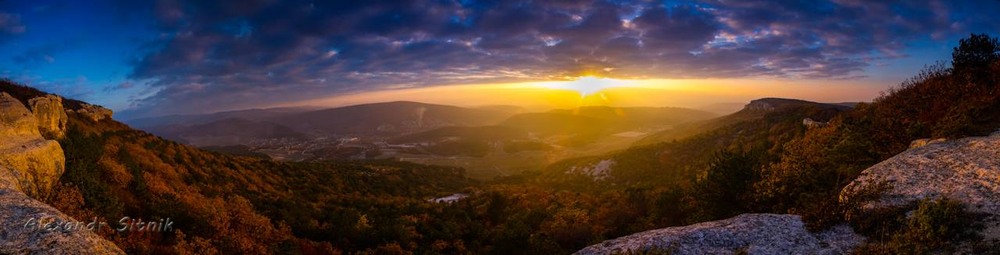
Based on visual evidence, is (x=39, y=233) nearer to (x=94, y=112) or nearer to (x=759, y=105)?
(x=94, y=112)

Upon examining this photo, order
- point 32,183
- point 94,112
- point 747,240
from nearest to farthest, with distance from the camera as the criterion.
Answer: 1. point 32,183
2. point 747,240
3. point 94,112

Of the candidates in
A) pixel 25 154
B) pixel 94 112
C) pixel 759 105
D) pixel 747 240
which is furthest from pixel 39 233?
pixel 759 105


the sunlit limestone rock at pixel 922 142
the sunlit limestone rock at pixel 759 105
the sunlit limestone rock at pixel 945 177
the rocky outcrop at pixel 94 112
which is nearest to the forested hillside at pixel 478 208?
the sunlit limestone rock at pixel 922 142


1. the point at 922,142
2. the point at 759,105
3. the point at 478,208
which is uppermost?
the point at 759,105

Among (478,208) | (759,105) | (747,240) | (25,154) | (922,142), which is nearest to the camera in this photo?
(747,240)

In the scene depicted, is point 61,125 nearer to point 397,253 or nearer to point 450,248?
point 397,253

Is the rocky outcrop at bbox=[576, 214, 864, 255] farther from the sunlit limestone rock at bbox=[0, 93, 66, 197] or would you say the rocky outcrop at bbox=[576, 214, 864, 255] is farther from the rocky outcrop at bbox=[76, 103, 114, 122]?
the rocky outcrop at bbox=[76, 103, 114, 122]

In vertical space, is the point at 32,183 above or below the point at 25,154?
below
